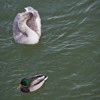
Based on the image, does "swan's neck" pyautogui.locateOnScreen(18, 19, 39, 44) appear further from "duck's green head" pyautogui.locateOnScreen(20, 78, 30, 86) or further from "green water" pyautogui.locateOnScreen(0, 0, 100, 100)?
"duck's green head" pyautogui.locateOnScreen(20, 78, 30, 86)

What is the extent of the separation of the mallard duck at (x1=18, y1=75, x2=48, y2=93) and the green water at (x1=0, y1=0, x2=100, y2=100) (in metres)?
0.18

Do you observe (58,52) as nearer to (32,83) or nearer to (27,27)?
(27,27)

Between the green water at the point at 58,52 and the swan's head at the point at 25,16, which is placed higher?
the swan's head at the point at 25,16

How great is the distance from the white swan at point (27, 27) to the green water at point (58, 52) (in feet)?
0.75

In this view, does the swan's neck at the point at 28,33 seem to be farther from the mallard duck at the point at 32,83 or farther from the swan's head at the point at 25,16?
the mallard duck at the point at 32,83

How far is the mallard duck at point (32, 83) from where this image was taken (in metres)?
10.7

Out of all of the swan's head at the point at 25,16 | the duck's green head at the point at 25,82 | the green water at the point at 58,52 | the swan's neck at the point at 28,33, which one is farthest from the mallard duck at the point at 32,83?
the swan's head at the point at 25,16

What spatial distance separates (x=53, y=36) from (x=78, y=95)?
8.33 feet

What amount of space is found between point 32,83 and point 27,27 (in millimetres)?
2217

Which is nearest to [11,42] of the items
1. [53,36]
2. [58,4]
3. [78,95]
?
[53,36]

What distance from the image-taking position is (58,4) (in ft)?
43.5

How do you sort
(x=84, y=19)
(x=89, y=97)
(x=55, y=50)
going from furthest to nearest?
(x=84, y=19) → (x=55, y=50) → (x=89, y=97)

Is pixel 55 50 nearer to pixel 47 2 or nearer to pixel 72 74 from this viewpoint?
pixel 72 74

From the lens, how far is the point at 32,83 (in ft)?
35.4
